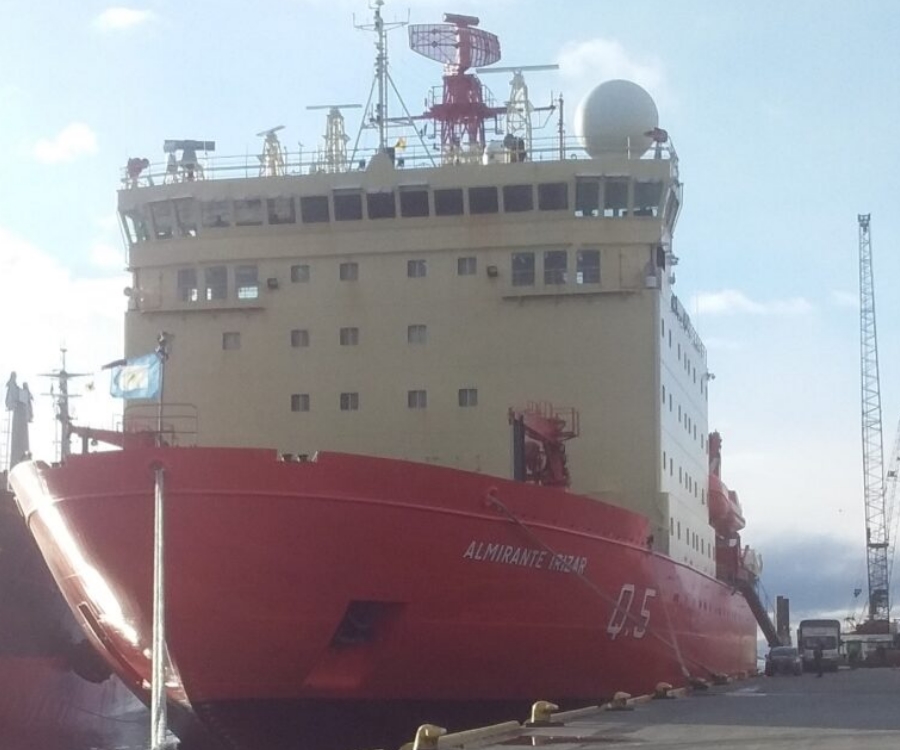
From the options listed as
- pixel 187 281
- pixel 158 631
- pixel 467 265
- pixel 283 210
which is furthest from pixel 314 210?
pixel 158 631

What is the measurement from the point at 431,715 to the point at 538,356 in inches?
283

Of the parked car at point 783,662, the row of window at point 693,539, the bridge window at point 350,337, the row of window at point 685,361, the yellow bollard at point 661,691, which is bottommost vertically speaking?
the parked car at point 783,662

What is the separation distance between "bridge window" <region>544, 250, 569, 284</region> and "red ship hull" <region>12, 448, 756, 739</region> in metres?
5.35

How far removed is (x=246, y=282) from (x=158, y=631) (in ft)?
29.9

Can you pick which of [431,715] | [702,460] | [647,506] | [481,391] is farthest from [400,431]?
[702,460]

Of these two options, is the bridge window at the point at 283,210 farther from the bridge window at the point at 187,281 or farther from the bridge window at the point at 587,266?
the bridge window at the point at 587,266

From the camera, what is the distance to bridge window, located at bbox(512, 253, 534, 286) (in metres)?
24.8

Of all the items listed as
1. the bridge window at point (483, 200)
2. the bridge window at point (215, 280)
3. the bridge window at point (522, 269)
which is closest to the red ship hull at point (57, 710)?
the bridge window at point (215, 280)

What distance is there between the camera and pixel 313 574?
58.4 feet

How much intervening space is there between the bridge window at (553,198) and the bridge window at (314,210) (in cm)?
350

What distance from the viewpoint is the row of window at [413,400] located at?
24.3 meters

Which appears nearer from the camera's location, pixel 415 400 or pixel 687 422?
pixel 415 400

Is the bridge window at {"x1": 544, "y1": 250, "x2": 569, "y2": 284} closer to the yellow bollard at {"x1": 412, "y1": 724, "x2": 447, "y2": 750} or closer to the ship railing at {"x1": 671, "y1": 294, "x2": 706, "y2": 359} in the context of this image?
the ship railing at {"x1": 671, "y1": 294, "x2": 706, "y2": 359}

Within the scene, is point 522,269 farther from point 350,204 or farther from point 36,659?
point 36,659
